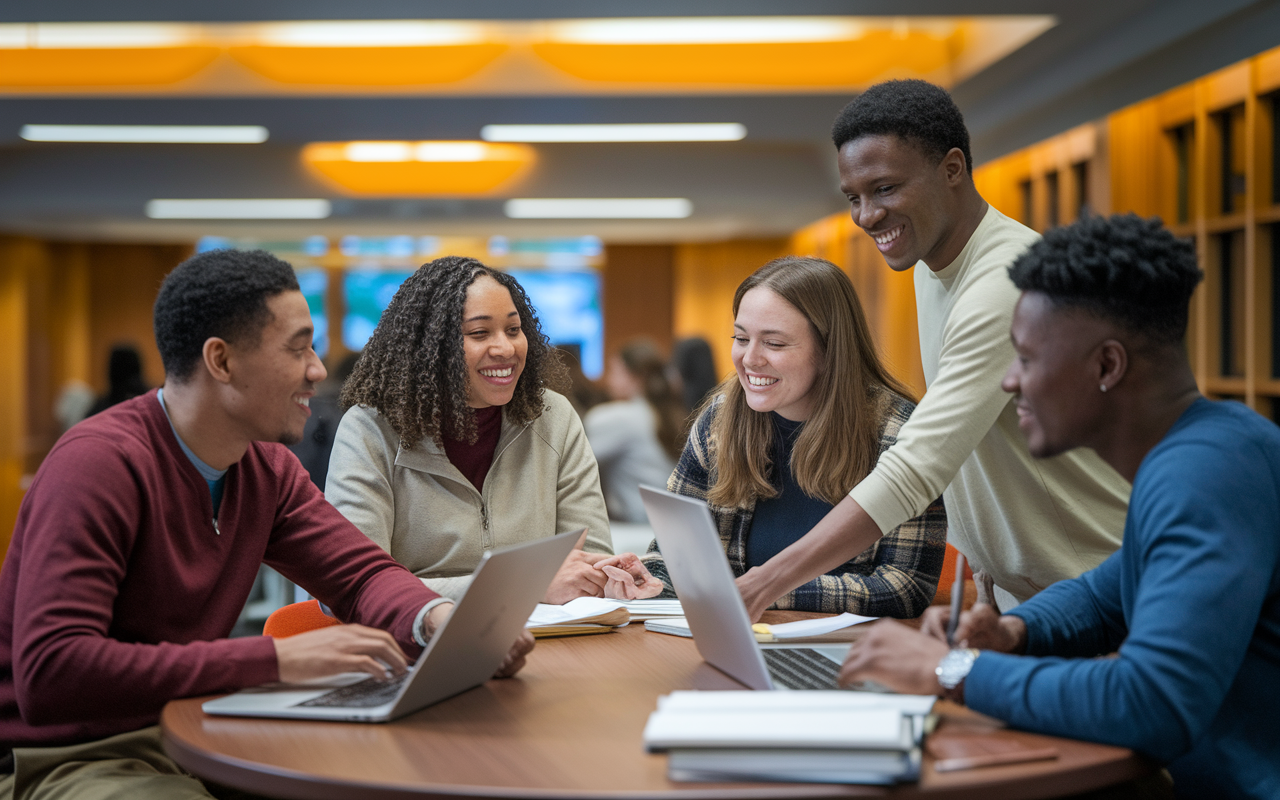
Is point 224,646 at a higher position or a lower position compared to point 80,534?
lower

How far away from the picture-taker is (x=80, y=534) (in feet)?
4.54

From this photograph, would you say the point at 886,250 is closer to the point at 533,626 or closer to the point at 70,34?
the point at 533,626

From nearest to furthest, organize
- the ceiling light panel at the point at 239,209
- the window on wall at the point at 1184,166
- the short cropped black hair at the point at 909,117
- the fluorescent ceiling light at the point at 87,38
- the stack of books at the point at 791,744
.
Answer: the stack of books at the point at 791,744 < the short cropped black hair at the point at 909,117 < the window on wall at the point at 1184,166 < the fluorescent ceiling light at the point at 87,38 < the ceiling light panel at the point at 239,209

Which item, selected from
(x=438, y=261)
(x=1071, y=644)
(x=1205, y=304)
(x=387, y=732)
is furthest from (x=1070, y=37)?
(x=387, y=732)

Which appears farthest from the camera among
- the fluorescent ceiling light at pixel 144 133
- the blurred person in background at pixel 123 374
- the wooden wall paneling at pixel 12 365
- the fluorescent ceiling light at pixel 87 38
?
the wooden wall paneling at pixel 12 365

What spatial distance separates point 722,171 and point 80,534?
7.01 m

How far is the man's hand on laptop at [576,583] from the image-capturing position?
77.5 inches

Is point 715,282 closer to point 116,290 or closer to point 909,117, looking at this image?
point 116,290

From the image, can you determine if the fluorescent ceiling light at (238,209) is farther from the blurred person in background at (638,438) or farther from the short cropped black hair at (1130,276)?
the short cropped black hair at (1130,276)

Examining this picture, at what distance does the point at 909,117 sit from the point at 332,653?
1.30 metres

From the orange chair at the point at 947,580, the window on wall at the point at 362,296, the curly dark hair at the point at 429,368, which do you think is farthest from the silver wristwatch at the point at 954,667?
the window on wall at the point at 362,296

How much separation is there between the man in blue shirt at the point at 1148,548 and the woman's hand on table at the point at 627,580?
2.23 ft

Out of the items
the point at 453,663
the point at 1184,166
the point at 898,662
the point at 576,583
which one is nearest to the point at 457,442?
the point at 576,583

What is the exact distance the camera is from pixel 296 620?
1970mm
